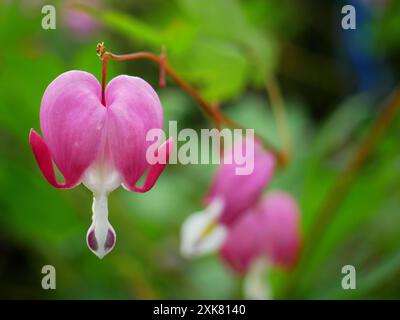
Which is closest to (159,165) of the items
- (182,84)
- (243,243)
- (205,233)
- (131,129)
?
(131,129)

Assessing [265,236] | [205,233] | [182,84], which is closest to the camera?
[182,84]

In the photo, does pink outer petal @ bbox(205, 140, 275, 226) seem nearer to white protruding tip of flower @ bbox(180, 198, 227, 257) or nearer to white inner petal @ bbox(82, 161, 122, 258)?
white protruding tip of flower @ bbox(180, 198, 227, 257)

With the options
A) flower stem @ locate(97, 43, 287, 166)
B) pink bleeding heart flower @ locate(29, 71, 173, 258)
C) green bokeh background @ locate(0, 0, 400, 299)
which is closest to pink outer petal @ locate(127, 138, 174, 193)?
pink bleeding heart flower @ locate(29, 71, 173, 258)

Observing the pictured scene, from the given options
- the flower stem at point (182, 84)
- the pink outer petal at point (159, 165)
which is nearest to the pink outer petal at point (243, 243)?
the flower stem at point (182, 84)

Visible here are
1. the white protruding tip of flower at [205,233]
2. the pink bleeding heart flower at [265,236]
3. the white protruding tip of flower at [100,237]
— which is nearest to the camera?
the white protruding tip of flower at [100,237]

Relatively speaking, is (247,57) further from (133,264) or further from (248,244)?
(133,264)

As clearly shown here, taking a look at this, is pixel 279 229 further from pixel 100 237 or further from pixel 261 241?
pixel 100 237

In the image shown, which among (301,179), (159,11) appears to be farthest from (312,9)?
(301,179)

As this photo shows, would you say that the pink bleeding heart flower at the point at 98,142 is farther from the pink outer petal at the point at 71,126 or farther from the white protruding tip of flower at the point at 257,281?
the white protruding tip of flower at the point at 257,281
